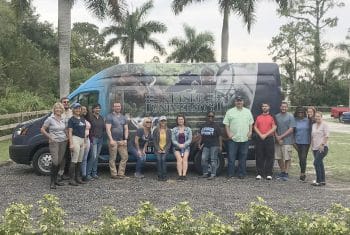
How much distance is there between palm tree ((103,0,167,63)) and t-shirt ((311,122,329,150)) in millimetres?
32695

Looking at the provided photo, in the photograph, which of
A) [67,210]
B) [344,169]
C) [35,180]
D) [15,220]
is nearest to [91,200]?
[67,210]

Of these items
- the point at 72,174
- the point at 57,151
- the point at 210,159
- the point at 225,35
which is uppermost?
the point at 225,35

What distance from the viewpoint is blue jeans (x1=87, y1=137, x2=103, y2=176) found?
34.9 feet

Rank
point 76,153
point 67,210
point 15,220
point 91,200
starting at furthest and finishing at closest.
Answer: point 76,153 → point 91,200 → point 67,210 → point 15,220

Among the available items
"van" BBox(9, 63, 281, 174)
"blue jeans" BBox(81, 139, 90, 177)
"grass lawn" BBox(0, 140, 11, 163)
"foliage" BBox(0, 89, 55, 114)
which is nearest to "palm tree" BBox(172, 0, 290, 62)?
"foliage" BBox(0, 89, 55, 114)

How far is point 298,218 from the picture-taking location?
5.67 metres

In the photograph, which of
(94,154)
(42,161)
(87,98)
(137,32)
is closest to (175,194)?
(94,154)

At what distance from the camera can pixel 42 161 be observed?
1136cm

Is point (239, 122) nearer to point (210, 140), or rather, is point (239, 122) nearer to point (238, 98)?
point (238, 98)

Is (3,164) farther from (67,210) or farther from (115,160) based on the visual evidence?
(67,210)

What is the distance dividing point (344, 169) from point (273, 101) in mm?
2924

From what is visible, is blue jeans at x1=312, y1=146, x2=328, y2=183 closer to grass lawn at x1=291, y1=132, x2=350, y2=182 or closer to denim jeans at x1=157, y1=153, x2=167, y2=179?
grass lawn at x1=291, y1=132, x2=350, y2=182

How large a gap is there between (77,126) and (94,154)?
38.5 inches

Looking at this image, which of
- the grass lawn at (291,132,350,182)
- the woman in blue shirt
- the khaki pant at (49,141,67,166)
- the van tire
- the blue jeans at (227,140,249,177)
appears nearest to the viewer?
the khaki pant at (49,141,67,166)
